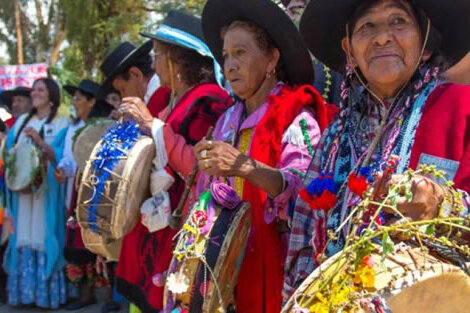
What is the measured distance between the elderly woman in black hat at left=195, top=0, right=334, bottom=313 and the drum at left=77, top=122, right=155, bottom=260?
443mm

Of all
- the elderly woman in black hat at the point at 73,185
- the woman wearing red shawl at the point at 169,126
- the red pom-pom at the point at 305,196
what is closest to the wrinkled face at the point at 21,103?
the elderly woman in black hat at the point at 73,185

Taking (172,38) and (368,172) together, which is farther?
(172,38)

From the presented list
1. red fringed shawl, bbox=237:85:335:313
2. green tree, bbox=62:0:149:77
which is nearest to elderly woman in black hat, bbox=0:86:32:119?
green tree, bbox=62:0:149:77

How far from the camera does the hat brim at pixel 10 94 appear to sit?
8.38 meters

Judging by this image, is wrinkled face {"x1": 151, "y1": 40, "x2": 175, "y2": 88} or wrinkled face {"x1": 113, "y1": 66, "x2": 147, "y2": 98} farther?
wrinkled face {"x1": 113, "y1": 66, "x2": 147, "y2": 98}

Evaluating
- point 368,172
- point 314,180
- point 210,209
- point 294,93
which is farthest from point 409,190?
point 294,93

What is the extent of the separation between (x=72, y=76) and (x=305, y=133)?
11572mm

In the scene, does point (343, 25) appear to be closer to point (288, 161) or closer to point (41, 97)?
point (288, 161)

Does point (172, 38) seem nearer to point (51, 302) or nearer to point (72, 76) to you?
point (51, 302)

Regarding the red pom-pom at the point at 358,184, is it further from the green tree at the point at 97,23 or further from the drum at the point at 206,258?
the green tree at the point at 97,23

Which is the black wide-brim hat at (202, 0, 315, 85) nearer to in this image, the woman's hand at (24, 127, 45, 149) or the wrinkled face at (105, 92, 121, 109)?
the wrinkled face at (105, 92, 121, 109)

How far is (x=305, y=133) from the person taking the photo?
279cm

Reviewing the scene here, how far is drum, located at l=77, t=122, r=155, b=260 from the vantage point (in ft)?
11.1

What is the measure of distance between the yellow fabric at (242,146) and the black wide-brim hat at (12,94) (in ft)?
19.9
